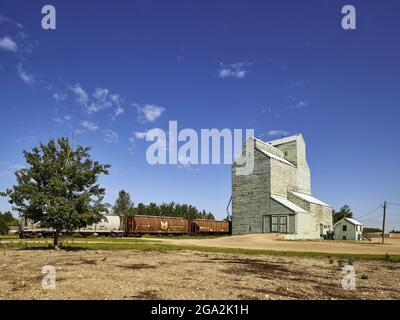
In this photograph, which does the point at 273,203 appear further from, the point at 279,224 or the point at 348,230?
the point at 348,230

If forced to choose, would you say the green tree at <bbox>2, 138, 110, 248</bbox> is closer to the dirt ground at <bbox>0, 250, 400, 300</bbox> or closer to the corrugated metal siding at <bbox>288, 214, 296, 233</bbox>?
the dirt ground at <bbox>0, 250, 400, 300</bbox>

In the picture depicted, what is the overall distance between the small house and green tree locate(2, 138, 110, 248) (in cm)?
5483

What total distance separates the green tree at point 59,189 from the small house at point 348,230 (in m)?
54.8

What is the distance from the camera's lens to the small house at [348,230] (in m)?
68.8

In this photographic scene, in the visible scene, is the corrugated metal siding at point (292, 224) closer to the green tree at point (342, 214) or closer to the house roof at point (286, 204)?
the house roof at point (286, 204)

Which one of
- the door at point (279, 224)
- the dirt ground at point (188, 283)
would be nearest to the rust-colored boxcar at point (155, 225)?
the door at point (279, 224)

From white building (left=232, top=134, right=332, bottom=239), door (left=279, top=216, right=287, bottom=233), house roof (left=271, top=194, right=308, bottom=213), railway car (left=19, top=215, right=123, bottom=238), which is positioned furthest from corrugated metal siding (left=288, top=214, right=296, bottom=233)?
railway car (left=19, top=215, right=123, bottom=238)

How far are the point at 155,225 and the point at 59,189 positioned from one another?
3650 cm

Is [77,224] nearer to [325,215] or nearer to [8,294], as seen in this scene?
[8,294]

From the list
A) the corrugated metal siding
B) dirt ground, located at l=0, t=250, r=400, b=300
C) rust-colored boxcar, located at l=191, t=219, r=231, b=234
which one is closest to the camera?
dirt ground, located at l=0, t=250, r=400, b=300

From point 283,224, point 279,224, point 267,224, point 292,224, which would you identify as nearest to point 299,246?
point 292,224

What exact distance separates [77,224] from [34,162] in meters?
6.00

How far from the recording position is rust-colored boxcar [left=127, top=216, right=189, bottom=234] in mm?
60109

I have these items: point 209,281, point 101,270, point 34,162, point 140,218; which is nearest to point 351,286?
point 209,281
